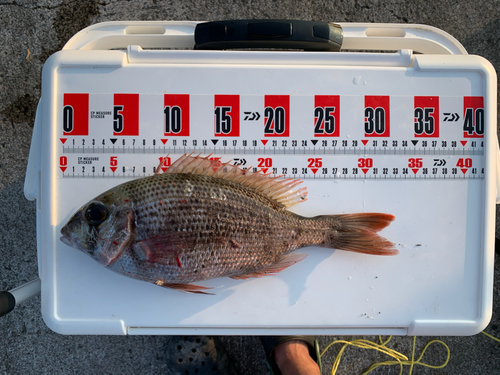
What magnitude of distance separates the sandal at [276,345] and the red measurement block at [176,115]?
1.03 metres

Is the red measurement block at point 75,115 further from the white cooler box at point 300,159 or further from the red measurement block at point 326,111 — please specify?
the red measurement block at point 326,111

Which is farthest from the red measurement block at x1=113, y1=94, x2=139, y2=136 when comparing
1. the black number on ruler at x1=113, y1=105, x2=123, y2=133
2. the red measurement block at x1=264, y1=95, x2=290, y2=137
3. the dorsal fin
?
the red measurement block at x1=264, y1=95, x2=290, y2=137

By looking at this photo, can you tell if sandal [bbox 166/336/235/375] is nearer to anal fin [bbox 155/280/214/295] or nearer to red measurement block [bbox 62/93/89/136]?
anal fin [bbox 155/280/214/295]

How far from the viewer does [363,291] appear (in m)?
1.34

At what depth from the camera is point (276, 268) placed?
4.17 feet

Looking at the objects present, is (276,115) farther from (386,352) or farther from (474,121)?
(386,352)

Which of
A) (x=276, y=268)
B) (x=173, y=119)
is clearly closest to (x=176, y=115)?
(x=173, y=119)

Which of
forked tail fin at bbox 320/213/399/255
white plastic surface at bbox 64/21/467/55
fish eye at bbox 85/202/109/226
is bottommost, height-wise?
forked tail fin at bbox 320/213/399/255

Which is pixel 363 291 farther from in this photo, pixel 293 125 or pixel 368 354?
pixel 293 125

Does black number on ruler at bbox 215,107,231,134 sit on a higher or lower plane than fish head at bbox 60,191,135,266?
higher

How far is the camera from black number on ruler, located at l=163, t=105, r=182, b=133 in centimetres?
130

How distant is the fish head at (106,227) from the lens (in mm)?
1102

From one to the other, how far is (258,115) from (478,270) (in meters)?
1.10

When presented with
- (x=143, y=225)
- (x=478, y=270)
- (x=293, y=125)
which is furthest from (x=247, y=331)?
(x=478, y=270)
